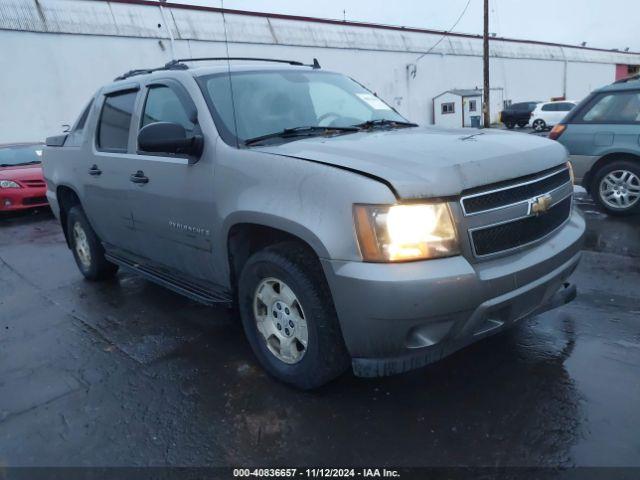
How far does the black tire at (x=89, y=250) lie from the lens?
16.6 feet

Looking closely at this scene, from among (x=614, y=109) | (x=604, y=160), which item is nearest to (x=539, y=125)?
(x=614, y=109)

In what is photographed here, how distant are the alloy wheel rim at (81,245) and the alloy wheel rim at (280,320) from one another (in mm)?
2864

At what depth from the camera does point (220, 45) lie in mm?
22797

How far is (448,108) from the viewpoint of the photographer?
3291 centimetres

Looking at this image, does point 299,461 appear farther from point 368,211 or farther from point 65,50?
point 65,50

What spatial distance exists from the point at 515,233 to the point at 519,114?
102 feet

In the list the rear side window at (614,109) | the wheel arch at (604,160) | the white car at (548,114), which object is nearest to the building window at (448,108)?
the white car at (548,114)

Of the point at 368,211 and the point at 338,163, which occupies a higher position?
the point at 338,163

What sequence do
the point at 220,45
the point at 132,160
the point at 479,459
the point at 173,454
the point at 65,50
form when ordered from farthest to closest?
the point at 220,45, the point at 65,50, the point at 132,160, the point at 173,454, the point at 479,459

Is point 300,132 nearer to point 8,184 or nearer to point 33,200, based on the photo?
point 33,200

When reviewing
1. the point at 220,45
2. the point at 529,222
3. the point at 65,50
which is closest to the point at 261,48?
the point at 220,45

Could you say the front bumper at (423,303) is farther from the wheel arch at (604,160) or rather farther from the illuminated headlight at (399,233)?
the wheel arch at (604,160)

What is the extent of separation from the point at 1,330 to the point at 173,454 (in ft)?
8.56

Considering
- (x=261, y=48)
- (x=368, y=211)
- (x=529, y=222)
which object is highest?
(x=261, y=48)
